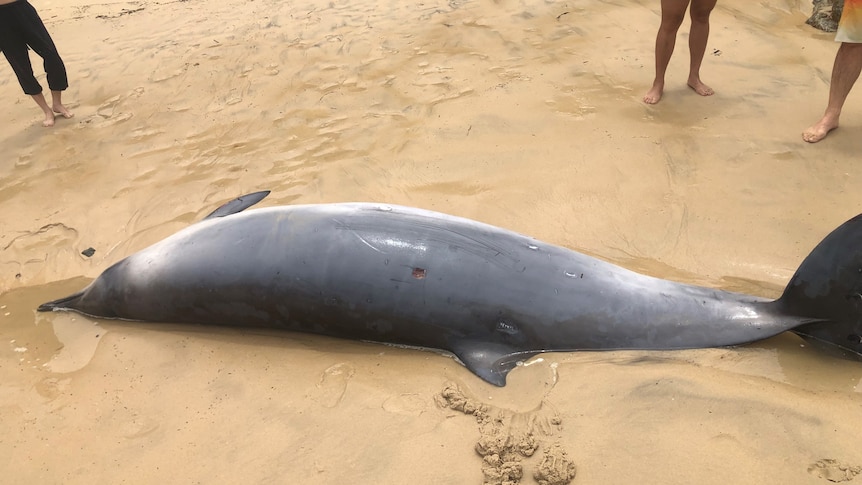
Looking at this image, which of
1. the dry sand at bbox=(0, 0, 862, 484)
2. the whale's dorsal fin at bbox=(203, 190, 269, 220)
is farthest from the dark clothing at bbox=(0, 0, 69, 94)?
the whale's dorsal fin at bbox=(203, 190, 269, 220)

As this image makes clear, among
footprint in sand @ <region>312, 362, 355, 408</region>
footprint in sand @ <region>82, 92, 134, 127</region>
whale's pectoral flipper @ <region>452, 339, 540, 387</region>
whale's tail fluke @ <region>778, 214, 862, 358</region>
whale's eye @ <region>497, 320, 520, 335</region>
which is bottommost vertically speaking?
footprint in sand @ <region>82, 92, 134, 127</region>

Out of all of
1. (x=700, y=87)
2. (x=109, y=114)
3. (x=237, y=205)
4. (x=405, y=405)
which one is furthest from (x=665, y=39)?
(x=109, y=114)

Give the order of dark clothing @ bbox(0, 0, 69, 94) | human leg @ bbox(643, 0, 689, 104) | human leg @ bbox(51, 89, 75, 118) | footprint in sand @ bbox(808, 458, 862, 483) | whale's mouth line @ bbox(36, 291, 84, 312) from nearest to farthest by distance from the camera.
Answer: footprint in sand @ bbox(808, 458, 862, 483), whale's mouth line @ bbox(36, 291, 84, 312), human leg @ bbox(643, 0, 689, 104), dark clothing @ bbox(0, 0, 69, 94), human leg @ bbox(51, 89, 75, 118)

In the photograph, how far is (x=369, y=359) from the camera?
9.86 feet

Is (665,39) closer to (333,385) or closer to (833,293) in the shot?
(833,293)

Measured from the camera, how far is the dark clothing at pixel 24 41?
5.59m

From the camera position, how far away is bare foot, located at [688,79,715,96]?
16.6 feet

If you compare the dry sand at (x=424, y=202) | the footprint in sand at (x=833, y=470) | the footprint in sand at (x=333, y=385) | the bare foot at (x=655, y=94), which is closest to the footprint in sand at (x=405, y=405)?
the dry sand at (x=424, y=202)

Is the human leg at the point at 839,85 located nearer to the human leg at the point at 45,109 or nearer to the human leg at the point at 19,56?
the human leg at the point at 45,109

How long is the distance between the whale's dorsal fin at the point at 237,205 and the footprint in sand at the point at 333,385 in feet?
4.75

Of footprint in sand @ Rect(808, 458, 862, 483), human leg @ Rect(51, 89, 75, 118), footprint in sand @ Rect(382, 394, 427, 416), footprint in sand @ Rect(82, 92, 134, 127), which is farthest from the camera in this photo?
human leg @ Rect(51, 89, 75, 118)

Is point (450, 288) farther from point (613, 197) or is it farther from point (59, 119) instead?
point (59, 119)

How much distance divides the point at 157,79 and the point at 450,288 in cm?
522

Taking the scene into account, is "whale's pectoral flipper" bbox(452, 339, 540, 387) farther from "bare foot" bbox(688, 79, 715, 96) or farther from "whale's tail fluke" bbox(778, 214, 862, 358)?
"bare foot" bbox(688, 79, 715, 96)
